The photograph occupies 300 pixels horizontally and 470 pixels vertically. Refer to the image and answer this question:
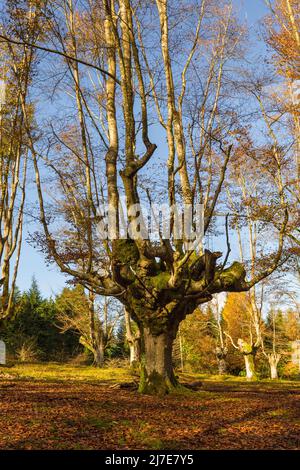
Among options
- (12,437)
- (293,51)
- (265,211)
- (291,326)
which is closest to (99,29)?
(293,51)

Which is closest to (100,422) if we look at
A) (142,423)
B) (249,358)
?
(142,423)

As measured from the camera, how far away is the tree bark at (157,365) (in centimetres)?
764

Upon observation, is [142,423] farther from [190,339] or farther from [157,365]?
[190,339]

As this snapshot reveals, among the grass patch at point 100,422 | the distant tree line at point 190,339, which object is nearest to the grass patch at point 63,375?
the grass patch at point 100,422

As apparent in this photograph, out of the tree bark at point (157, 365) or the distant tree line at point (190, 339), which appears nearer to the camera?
the tree bark at point (157, 365)

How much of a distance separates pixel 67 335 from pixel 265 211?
27696mm

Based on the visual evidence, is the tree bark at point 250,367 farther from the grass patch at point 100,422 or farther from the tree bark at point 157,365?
the grass patch at point 100,422

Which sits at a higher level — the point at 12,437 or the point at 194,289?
the point at 194,289

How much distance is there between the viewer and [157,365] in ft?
25.2

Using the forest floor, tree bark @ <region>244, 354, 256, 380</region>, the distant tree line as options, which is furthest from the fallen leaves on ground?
the distant tree line

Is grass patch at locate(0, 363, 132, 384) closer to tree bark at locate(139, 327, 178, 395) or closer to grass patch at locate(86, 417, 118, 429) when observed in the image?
tree bark at locate(139, 327, 178, 395)
